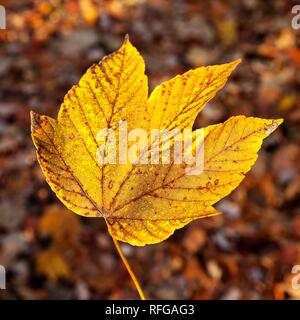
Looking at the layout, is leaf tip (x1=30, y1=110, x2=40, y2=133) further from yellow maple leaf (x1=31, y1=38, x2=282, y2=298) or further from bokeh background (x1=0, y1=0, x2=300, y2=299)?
bokeh background (x1=0, y1=0, x2=300, y2=299)

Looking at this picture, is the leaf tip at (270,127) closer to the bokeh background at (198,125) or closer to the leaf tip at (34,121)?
the leaf tip at (34,121)

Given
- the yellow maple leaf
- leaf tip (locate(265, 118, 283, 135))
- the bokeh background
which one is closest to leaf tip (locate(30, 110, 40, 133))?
the yellow maple leaf

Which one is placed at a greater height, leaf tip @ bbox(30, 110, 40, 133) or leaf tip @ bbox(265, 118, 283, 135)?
leaf tip @ bbox(30, 110, 40, 133)

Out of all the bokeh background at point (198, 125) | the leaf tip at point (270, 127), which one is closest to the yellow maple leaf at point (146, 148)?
the leaf tip at point (270, 127)

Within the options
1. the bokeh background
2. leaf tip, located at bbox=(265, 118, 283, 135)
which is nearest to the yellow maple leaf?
leaf tip, located at bbox=(265, 118, 283, 135)

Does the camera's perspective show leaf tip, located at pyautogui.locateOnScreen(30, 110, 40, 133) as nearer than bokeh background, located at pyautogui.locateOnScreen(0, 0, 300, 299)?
Yes

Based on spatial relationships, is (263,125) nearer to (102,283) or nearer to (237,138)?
(237,138)
